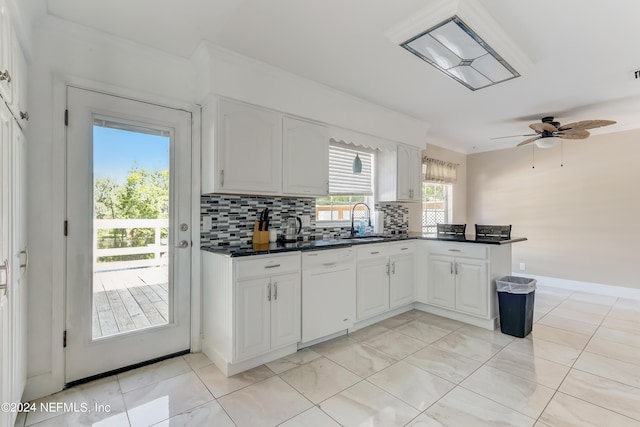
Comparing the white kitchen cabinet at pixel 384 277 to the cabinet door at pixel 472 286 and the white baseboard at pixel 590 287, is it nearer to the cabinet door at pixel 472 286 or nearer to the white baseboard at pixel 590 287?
the cabinet door at pixel 472 286

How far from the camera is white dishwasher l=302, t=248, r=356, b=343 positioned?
104 inches

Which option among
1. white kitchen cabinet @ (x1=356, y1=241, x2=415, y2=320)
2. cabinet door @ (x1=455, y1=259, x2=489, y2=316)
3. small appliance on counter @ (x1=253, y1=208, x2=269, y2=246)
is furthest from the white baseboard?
small appliance on counter @ (x1=253, y1=208, x2=269, y2=246)

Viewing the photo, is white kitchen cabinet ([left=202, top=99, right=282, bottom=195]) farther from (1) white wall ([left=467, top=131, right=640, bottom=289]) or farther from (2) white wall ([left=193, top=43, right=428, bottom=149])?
(1) white wall ([left=467, top=131, right=640, bottom=289])

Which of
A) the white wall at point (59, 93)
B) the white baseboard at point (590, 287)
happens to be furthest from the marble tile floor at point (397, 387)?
the white baseboard at point (590, 287)

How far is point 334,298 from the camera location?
2.84 m

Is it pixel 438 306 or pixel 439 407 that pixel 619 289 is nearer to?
pixel 438 306

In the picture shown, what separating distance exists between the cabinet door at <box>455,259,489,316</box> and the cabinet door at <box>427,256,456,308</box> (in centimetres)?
7

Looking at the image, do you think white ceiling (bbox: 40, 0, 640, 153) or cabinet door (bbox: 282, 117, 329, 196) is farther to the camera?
cabinet door (bbox: 282, 117, 329, 196)

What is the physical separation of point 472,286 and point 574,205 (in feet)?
9.74

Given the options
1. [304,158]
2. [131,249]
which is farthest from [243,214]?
[131,249]

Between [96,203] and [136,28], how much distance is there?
4.26 ft

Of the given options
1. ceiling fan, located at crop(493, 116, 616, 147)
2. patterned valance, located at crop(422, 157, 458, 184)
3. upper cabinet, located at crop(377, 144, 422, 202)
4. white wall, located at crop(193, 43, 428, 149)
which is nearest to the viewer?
white wall, located at crop(193, 43, 428, 149)

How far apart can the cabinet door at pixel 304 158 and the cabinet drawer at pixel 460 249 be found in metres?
1.54

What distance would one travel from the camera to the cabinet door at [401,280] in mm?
3455
